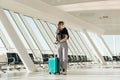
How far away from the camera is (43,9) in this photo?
56.0 feet

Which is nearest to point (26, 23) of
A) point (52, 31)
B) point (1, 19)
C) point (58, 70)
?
point (52, 31)

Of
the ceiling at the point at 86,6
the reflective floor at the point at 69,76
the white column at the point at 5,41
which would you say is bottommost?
the reflective floor at the point at 69,76

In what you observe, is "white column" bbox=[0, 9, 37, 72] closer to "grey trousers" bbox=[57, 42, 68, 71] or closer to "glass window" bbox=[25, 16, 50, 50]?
"grey trousers" bbox=[57, 42, 68, 71]

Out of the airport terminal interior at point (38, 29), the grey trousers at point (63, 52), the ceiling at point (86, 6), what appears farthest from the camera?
the ceiling at point (86, 6)

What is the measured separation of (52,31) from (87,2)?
9.73m

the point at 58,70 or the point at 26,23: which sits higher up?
the point at 26,23

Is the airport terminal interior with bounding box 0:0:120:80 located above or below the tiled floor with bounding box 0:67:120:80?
above

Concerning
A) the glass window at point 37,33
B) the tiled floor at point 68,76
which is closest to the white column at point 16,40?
the tiled floor at point 68,76

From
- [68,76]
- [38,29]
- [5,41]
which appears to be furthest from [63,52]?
[38,29]

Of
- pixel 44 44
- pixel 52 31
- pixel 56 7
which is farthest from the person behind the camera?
pixel 52 31

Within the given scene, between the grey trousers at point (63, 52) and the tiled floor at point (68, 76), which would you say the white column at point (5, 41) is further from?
the grey trousers at point (63, 52)

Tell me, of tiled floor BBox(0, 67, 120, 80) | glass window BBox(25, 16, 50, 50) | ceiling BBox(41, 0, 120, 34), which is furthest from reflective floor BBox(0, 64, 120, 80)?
glass window BBox(25, 16, 50, 50)

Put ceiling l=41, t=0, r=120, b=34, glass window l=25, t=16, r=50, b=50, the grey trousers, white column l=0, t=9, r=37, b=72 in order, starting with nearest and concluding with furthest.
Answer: the grey trousers < white column l=0, t=9, r=37, b=72 < ceiling l=41, t=0, r=120, b=34 < glass window l=25, t=16, r=50, b=50

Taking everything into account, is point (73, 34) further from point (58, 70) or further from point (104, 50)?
point (58, 70)
